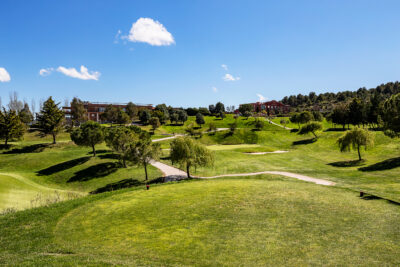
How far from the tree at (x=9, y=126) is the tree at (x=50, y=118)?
542 cm

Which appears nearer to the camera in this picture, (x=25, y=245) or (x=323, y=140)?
(x=25, y=245)

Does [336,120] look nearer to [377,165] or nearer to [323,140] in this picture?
[323,140]

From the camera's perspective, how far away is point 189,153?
36.8m

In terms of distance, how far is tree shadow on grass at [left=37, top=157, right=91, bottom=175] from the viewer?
47803 mm

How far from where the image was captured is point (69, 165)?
50.3 m

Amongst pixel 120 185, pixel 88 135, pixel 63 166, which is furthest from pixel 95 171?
pixel 88 135

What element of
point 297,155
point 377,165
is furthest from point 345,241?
point 297,155

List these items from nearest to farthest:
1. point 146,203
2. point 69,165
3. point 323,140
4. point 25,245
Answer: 1. point 25,245
2. point 146,203
3. point 69,165
4. point 323,140

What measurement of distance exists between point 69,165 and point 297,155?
192 ft

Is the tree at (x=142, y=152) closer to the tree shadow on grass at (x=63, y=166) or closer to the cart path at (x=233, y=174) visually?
the cart path at (x=233, y=174)

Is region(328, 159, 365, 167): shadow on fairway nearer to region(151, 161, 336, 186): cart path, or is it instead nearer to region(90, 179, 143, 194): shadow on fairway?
region(151, 161, 336, 186): cart path

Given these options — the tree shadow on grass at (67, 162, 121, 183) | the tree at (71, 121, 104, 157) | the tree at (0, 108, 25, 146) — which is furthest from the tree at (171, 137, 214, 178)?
the tree at (0, 108, 25, 146)

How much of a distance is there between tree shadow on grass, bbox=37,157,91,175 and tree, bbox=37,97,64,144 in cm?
2390

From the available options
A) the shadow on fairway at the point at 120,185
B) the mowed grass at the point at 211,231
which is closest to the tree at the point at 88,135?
the shadow on fairway at the point at 120,185
